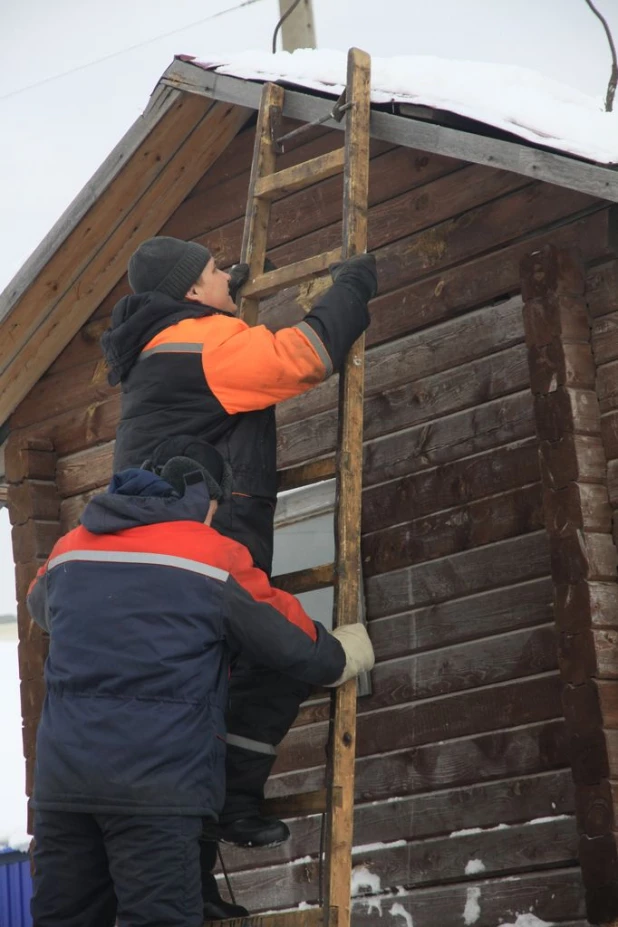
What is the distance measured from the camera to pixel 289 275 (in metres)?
4.57

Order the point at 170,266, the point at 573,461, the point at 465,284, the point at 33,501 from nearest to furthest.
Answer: the point at 170,266
the point at 573,461
the point at 465,284
the point at 33,501

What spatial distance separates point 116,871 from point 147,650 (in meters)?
0.60

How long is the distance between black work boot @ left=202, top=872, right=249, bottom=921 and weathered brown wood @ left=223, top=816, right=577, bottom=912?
4.73ft

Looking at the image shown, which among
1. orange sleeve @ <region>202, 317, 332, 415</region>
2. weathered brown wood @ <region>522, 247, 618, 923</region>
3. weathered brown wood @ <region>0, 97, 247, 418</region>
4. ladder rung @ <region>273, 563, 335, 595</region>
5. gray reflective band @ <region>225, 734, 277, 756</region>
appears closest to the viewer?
gray reflective band @ <region>225, 734, 277, 756</region>

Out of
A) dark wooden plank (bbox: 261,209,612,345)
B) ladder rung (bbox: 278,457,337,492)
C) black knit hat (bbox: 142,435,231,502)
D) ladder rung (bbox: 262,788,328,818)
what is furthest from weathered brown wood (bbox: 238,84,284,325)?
ladder rung (bbox: 262,788,328,818)

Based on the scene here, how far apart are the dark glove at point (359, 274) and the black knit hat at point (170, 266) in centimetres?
50

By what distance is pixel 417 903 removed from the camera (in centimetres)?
514

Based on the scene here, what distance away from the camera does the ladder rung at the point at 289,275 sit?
14.7 ft

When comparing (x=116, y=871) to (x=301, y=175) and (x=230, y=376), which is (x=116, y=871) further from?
(x=301, y=175)

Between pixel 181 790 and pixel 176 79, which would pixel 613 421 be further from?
pixel 176 79

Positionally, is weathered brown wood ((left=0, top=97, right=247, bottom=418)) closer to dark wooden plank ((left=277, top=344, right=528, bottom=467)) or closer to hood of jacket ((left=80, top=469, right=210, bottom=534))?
dark wooden plank ((left=277, top=344, right=528, bottom=467))

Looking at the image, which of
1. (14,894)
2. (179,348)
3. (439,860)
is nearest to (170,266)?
(179,348)

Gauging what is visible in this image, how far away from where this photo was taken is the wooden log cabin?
4660mm

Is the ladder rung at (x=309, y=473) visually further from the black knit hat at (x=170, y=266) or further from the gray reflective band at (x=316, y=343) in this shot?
the black knit hat at (x=170, y=266)
